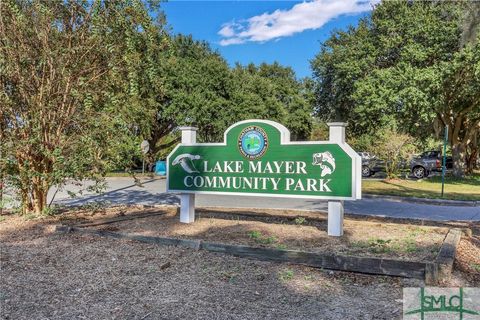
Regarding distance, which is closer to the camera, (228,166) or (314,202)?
(228,166)

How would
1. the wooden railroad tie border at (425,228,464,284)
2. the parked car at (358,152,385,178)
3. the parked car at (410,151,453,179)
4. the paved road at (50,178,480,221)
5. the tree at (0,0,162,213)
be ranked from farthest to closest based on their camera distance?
the parked car at (358,152,385,178) → the parked car at (410,151,453,179) → the paved road at (50,178,480,221) → the tree at (0,0,162,213) → the wooden railroad tie border at (425,228,464,284)

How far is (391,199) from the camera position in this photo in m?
13.3

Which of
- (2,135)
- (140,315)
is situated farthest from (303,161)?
(2,135)

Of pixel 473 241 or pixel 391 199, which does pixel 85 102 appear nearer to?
pixel 473 241

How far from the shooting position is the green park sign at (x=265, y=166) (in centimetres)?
601

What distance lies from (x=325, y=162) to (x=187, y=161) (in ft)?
7.93

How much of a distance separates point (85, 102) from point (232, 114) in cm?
1966

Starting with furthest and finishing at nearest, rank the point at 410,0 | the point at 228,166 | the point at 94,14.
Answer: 1. the point at 410,0
2. the point at 94,14
3. the point at 228,166

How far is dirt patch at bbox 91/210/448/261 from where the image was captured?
206 inches

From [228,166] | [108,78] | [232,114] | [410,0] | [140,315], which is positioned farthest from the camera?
[232,114]

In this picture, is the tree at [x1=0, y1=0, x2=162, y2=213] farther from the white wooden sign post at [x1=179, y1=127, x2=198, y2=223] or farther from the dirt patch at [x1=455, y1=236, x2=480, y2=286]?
the dirt patch at [x1=455, y1=236, x2=480, y2=286]

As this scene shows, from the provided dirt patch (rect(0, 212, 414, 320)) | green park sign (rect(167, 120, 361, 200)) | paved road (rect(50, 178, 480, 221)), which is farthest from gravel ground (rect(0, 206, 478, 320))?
paved road (rect(50, 178, 480, 221))

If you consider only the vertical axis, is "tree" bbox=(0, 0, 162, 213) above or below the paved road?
above

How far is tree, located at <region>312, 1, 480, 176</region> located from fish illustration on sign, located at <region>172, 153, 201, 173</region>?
13.9m
